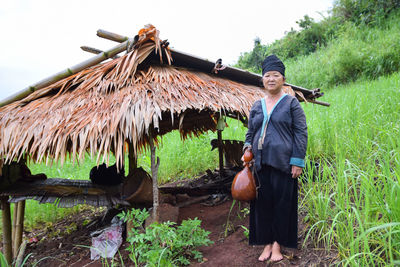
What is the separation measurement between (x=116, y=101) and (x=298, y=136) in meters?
1.74

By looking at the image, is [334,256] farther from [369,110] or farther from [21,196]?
[21,196]

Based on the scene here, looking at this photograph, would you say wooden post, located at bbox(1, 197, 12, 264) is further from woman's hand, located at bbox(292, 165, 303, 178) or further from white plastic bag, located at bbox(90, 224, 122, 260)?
woman's hand, located at bbox(292, 165, 303, 178)

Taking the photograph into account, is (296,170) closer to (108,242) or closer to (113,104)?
(113,104)

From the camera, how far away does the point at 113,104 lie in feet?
9.04

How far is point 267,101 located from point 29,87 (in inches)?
117

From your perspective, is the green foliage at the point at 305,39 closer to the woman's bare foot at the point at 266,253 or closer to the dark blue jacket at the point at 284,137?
the dark blue jacket at the point at 284,137

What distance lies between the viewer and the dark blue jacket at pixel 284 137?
6.75 feet

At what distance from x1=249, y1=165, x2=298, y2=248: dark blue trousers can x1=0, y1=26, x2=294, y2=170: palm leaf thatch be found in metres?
0.96

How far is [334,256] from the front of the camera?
206 cm

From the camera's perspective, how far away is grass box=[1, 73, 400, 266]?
178cm

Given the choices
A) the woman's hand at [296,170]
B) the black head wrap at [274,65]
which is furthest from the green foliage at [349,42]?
the woman's hand at [296,170]

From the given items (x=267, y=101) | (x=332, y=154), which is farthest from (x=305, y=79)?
(x=267, y=101)

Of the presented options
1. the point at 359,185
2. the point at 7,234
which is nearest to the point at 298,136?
the point at 359,185

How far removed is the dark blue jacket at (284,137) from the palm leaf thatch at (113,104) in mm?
799
